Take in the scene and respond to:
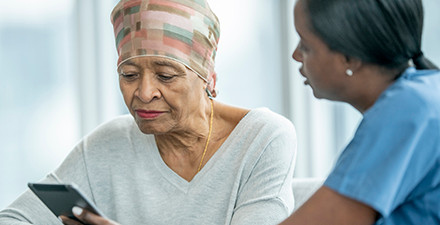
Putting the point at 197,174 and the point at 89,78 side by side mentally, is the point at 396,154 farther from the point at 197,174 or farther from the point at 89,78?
the point at 89,78

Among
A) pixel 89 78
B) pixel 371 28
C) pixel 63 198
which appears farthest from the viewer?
pixel 89 78

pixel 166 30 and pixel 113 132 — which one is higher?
pixel 166 30

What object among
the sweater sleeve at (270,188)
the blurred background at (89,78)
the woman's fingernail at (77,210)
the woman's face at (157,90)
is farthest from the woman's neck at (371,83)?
the blurred background at (89,78)

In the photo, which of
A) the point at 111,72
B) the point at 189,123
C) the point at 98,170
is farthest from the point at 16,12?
the point at 189,123

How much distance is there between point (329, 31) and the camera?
2.92ft

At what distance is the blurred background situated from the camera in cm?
280

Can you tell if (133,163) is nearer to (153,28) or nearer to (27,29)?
(153,28)

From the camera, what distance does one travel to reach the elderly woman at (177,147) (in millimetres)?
1437

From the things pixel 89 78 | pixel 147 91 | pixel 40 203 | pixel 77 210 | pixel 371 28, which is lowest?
pixel 40 203

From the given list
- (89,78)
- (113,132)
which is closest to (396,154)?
(113,132)

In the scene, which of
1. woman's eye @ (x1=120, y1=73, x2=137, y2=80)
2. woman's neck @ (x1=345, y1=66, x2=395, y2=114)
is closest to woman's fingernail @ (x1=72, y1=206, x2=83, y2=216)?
woman's eye @ (x1=120, y1=73, x2=137, y2=80)

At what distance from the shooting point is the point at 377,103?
0.81 m

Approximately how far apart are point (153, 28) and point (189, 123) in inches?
14.6

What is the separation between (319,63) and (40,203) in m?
1.16
